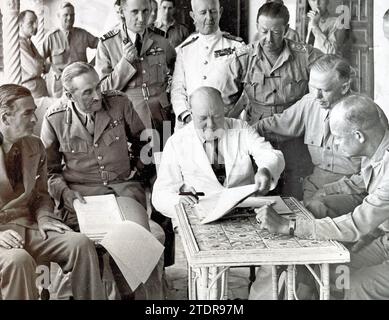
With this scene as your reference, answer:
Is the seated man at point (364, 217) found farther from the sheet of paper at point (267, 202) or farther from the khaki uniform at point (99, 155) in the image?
the khaki uniform at point (99, 155)

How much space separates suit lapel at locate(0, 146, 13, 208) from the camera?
3105 mm

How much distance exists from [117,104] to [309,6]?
44.2 inches

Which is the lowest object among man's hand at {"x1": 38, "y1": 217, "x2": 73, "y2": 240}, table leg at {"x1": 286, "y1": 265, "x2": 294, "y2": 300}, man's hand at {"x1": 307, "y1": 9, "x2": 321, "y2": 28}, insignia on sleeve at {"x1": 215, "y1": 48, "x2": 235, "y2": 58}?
table leg at {"x1": 286, "y1": 265, "x2": 294, "y2": 300}

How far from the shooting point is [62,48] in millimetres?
3316

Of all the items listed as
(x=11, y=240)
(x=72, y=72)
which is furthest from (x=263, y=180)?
(x=11, y=240)

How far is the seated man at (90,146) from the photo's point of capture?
3211 mm

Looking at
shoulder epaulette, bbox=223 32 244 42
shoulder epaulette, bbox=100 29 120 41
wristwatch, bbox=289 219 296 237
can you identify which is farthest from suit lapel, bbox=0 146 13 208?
wristwatch, bbox=289 219 296 237

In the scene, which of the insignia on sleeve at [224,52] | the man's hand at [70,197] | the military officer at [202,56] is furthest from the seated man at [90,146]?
the insignia on sleeve at [224,52]

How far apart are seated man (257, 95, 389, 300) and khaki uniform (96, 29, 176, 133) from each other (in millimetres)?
939

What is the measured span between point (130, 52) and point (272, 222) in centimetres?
125

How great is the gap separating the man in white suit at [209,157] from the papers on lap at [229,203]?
0.42 ft

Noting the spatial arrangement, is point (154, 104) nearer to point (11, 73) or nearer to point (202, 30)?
point (202, 30)

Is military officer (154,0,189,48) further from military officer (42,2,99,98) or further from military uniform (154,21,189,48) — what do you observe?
military officer (42,2,99,98)
